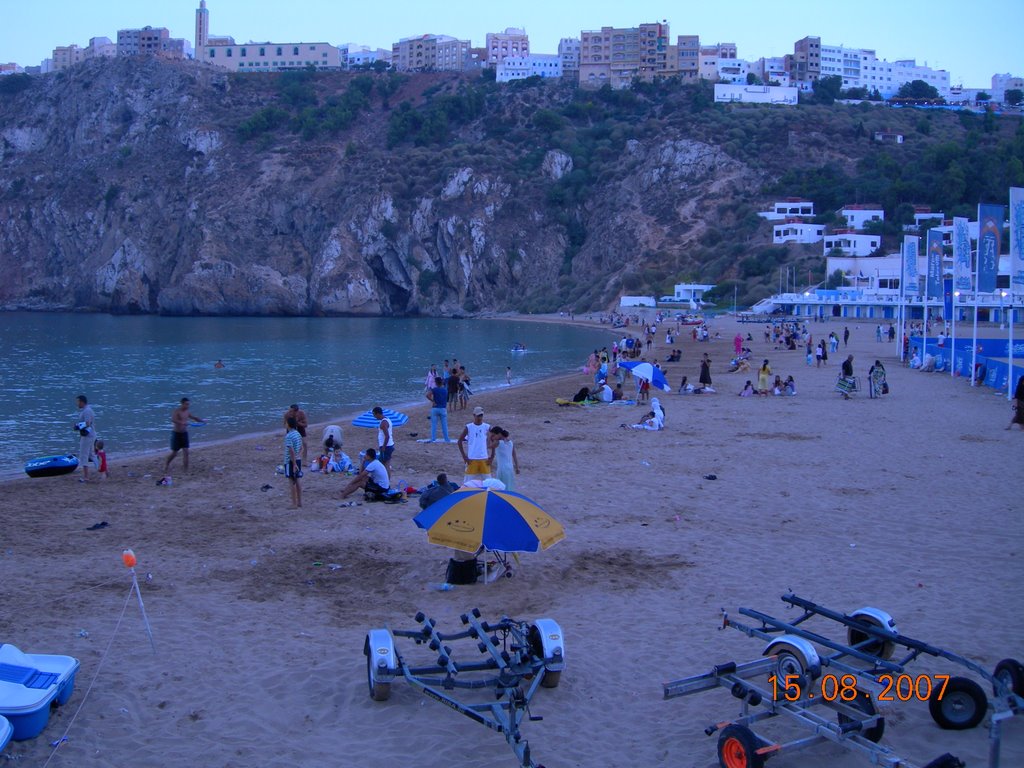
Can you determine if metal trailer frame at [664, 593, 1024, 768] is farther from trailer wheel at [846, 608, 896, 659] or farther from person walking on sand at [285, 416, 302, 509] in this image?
person walking on sand at [285, 416, 302, 509]

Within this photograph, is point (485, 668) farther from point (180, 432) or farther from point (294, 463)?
point (180, 432)

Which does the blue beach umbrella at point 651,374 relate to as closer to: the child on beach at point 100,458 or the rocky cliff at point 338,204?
the child on beach at point 100,458

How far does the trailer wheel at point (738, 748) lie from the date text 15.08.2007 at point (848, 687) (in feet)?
1.23

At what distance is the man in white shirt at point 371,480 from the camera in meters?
13.1

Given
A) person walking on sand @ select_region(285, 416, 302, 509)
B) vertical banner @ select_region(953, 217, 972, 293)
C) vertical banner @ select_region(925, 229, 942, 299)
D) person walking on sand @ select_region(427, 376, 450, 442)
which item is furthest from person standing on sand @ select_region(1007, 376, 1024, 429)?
vertical banner @ select_region(925, 229, 942, 299)

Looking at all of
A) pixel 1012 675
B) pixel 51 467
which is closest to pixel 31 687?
pixel 1012 675

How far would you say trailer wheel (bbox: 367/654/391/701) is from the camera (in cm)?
637

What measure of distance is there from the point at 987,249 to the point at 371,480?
16.9 meters

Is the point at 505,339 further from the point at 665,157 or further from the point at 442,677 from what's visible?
the point at 442,677

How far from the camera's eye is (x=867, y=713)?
5316 mm

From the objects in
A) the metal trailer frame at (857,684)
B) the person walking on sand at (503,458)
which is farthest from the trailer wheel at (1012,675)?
the person walking on sand at (503,458)

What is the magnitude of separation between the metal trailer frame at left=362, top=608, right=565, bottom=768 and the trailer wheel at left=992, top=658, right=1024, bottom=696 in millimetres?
2781

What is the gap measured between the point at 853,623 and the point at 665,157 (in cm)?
10435

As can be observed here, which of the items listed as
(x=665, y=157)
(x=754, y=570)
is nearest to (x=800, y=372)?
(x=754, y=570)
